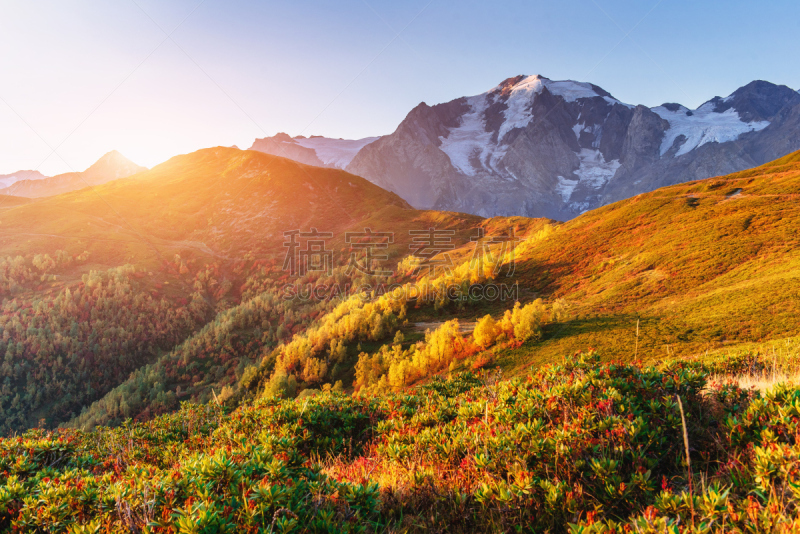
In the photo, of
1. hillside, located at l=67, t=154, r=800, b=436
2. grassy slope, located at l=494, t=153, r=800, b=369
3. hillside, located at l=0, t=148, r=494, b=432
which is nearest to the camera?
grassy slope, located at l=494, t=153, r=800, b=369

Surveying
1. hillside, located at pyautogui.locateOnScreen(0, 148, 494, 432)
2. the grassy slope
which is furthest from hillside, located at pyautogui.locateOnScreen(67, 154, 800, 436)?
hillside, located at pyautogui.locateOnScreen(0, 148, 494, 432)

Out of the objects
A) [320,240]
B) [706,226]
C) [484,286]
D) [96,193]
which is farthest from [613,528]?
[96,193]

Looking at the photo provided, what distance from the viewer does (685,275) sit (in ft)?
68.2

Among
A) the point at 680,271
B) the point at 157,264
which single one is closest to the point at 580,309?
the point at 680,271

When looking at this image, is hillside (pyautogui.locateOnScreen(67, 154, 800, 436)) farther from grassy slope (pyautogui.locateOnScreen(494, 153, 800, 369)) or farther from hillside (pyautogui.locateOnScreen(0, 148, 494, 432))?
hillside (pyautogui.locateOnScreen(0, 148, 494, 432))

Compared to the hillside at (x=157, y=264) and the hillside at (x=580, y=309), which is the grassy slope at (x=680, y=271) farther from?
the hillside at (x=157, y=264)

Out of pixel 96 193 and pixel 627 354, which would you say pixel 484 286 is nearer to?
pixel 627 354

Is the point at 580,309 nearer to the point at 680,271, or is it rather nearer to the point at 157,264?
the point at 680,271

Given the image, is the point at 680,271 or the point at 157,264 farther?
the point at 157,264

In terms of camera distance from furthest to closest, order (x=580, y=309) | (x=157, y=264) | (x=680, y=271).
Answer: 1. (x=157, y=264)
2. (x=680, y=271)
3. (x=580, y=309)

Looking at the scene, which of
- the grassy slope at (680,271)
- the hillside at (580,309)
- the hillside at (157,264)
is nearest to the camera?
the grassy slope at (680,271)

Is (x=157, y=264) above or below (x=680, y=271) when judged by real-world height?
below

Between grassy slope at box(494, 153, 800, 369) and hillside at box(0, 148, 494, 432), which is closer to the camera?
grassy slope at box(494, 153, 800, 369)

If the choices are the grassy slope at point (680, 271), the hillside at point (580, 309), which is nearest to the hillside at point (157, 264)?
the hillside at point (580, 309)
